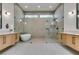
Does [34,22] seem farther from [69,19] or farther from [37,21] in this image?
[69,19]

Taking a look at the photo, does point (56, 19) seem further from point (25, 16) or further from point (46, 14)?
point (25, 16)

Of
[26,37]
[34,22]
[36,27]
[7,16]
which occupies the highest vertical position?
[7,16]

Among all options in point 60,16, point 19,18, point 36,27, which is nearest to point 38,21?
point 36,27

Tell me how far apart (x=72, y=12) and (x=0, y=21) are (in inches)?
140

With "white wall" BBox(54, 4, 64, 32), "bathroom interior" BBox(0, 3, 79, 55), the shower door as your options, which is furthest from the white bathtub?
"white wall" BBox(54, 4, 64, 32)

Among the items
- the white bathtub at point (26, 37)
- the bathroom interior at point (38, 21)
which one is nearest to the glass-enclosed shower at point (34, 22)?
the bathroom interior at point (38, 21)

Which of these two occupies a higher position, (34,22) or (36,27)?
(34,22)

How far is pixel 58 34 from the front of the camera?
287 inches

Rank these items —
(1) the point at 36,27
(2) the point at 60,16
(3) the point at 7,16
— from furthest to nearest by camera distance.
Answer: (2) the point at 60,16 < (1) the point at 36,27 < (3) the point at 7,16

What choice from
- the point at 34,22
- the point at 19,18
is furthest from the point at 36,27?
the point at 19,18

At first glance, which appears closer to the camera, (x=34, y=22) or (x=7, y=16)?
(x=7, y=16)

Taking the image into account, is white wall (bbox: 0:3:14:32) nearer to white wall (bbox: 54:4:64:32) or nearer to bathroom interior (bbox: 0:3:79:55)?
bathroom interior (bbox: 0:3:79:55)

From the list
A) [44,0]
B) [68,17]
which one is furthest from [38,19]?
[44,0]

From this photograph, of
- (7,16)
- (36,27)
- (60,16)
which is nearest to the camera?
(7,16)
